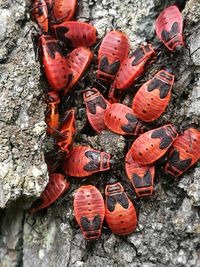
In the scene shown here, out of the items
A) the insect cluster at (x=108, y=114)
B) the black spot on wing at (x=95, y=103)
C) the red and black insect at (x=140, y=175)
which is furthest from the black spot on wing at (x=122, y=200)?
the black spot on wing at (x=95, y=103)

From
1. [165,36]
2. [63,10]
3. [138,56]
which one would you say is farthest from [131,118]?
[63,10]

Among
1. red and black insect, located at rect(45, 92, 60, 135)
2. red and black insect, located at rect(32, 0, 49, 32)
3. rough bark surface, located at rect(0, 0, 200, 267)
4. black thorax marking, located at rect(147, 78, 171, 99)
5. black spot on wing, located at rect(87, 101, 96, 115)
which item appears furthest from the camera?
red and black insect, located at rect(32, 0, 49, 32)

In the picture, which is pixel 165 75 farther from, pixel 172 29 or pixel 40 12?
pixel 40 12

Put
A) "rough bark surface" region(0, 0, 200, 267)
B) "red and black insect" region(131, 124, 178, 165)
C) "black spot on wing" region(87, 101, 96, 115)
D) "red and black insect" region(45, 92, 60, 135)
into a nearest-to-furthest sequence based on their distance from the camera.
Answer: "rough bark surface" region(0, 0, 200, 267) < "red and black insect" region(131, 124, 178, 165) < "red and black insect" region(45, 92, 60, 135) < "black spot on wing" region(87, 101, 96, 115)

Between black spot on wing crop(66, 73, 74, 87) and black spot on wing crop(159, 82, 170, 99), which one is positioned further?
black spot on wing crop(66, 73, 74, 87)

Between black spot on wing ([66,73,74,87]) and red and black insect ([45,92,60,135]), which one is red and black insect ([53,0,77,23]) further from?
red and black insect ([45,92,60,135])

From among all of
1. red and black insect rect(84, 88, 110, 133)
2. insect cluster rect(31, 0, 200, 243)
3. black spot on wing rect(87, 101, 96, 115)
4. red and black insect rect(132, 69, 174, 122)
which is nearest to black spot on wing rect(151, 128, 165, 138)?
insect cluster rect(31, 0, 200, 243)

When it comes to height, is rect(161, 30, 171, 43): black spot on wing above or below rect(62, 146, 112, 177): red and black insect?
above

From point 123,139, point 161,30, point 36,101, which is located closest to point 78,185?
point 123,139

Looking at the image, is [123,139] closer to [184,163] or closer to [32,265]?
[184,163]
